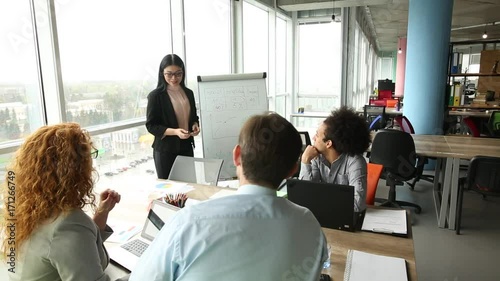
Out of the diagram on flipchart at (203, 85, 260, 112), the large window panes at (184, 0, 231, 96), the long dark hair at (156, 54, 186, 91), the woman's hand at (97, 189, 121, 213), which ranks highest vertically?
the large window panes at (184, 0, 231, 96)

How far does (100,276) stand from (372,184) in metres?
1.89

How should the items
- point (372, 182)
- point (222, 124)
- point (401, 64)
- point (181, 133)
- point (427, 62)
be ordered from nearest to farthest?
point (372, 182), point (181, 133), point (222, 124), point (427, 62), point (401, 64)

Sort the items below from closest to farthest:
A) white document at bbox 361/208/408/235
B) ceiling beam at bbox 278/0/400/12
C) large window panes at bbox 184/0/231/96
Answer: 1. white document at bbox 361/208/408/235
2. large window panes at bbox 184/0/231/96
3. ceiling beam at bbox 278/0/400/12

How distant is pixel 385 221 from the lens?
1808 millimetres

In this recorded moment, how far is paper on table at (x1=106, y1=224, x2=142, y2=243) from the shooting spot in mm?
1654

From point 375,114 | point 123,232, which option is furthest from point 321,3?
point 123,232

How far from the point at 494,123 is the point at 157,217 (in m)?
5.71

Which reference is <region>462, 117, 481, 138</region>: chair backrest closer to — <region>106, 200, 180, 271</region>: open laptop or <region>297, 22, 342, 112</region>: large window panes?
<region>297, 22, 342, 112</region>: large window panes

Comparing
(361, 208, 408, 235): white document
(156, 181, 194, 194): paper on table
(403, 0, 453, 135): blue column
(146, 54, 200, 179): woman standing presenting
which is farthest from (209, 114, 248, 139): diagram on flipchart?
(403, 0, 453, 135): blue column

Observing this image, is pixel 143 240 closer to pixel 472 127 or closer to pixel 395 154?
pixel 395 154

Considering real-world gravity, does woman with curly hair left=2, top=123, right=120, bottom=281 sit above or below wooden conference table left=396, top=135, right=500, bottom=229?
above

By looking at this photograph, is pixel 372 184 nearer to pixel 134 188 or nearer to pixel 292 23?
pixel 134 188

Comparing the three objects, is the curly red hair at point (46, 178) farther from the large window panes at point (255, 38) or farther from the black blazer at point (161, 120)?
the large window panes at point (255, 38)

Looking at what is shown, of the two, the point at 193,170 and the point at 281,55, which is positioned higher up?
the point at 281,55
